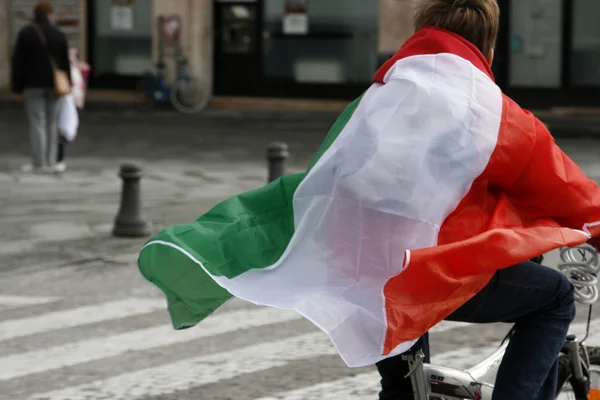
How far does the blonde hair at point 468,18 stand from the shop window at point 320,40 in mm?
19904

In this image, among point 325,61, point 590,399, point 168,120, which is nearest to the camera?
point 590,399

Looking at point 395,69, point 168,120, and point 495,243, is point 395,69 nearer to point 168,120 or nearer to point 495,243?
point 495,243

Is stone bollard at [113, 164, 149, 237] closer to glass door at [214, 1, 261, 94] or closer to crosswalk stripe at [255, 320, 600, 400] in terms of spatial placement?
crosswalk stripe at [255, 320, 600, 400]

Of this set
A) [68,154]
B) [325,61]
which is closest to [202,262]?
[68,154]

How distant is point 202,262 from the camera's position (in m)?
3.58

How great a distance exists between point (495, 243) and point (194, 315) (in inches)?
35.0

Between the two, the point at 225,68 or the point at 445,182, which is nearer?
the point at 445,182

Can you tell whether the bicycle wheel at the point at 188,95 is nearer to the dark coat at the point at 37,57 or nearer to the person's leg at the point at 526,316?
the dark coat at the point at 37,57

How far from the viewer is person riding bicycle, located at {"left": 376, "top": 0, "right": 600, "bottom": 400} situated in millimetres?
3412

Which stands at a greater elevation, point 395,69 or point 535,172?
point 395,69

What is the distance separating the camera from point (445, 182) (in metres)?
3.40

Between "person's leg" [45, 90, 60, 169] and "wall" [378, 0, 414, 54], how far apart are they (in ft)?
33.7

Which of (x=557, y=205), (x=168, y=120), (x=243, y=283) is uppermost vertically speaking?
(x=557, y=205)

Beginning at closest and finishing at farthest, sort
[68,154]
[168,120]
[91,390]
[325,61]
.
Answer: [91,390]
[68,154]
[168,120]
[325,61]
